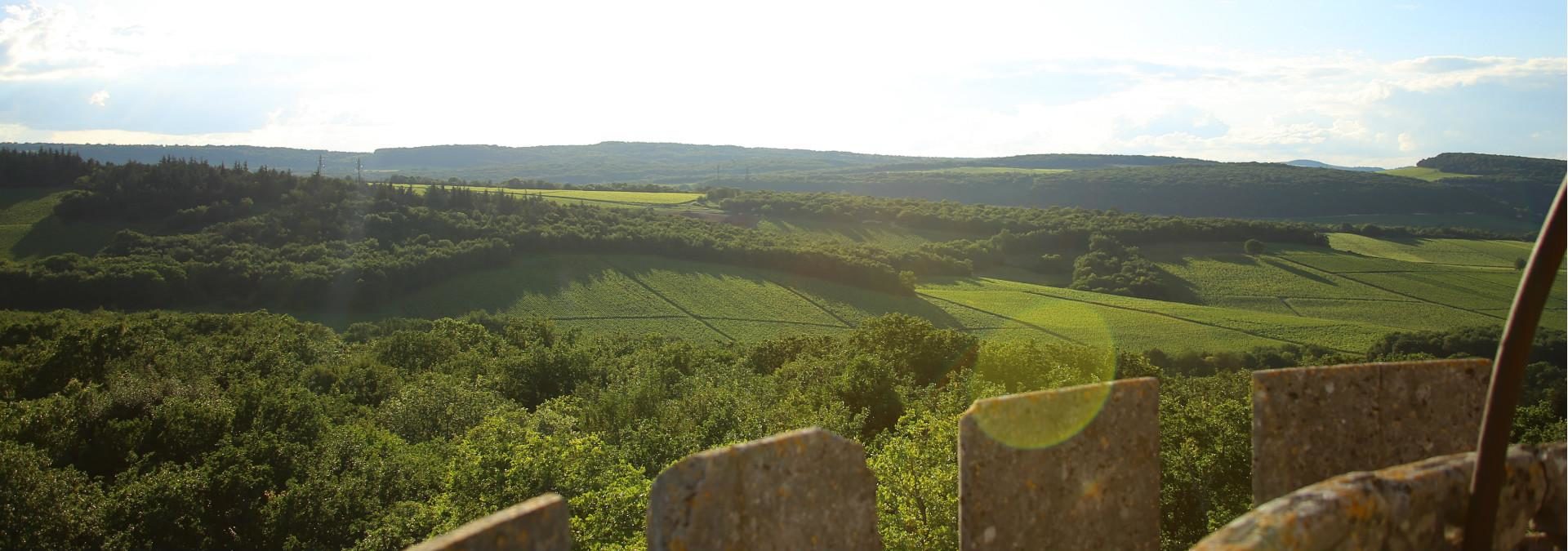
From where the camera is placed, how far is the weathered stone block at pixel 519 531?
3.59 meters

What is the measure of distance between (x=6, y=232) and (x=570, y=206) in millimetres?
59706

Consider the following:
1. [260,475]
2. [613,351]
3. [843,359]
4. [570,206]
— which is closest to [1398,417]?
[260,475]

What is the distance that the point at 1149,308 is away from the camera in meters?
90.9

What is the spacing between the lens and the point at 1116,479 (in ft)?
19.0

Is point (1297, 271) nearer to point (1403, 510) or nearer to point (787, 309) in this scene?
point (787, 309)

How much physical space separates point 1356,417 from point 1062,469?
6.67ft

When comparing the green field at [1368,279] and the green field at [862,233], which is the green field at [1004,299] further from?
the green field at [862,233]

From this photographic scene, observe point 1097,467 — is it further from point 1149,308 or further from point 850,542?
point 1149,308

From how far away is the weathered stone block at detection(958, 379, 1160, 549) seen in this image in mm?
5277

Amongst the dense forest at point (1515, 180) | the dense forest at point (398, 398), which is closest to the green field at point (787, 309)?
the dense forest at point (398, 398)

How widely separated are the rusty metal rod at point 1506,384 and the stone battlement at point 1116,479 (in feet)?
0.40

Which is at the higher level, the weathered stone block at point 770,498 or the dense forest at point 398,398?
the weathered stone block at point 770,498

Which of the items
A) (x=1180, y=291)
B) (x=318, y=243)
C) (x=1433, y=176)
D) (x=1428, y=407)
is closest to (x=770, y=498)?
(x=1428, y=407)

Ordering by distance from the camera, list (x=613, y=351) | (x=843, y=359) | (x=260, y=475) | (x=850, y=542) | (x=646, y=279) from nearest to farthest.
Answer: (x=850, y=542)
(x=260, y=475)
(x=843, y=359)
(x=613, y=351)
(x=646, y=279)
